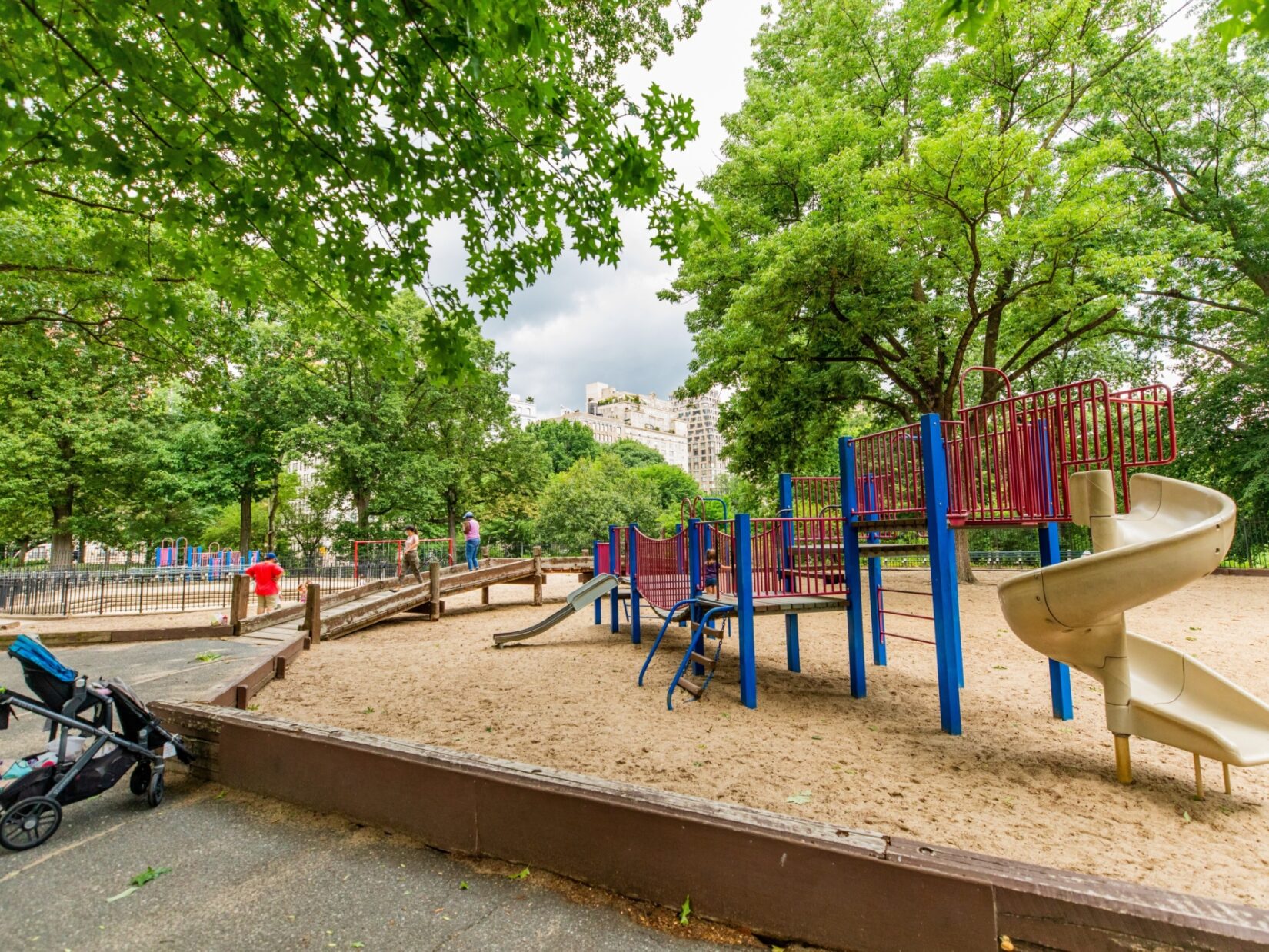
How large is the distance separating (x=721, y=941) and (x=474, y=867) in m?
1.27

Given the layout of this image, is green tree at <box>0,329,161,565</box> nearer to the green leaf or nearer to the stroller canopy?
the stroller canopy

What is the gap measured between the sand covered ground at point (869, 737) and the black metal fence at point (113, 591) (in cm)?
625

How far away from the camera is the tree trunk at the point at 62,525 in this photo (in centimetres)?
2669

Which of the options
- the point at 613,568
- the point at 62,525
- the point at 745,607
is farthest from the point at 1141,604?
the point at 62,525

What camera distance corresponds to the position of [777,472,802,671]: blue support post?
710cm

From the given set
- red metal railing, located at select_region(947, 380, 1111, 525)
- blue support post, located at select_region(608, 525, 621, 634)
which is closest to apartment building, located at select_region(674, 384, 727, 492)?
blue support post, located at select_region(608, 525, 621, 634)

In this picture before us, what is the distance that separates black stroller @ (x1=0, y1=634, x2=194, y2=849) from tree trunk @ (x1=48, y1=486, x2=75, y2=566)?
3113 centimetres

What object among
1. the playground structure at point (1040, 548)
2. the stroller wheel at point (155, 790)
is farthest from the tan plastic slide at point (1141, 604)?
the stroller wheel at point (155, 790)

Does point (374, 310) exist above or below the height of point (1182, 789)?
above

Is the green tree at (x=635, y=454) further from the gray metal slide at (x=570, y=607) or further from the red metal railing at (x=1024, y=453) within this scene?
the red metal railing at (x=1024, y=453)

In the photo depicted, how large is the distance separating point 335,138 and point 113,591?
17.3m

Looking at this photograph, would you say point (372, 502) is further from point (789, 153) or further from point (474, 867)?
point (474, 867)

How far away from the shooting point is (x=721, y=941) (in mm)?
2295

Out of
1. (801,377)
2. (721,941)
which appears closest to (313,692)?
(721,941)
